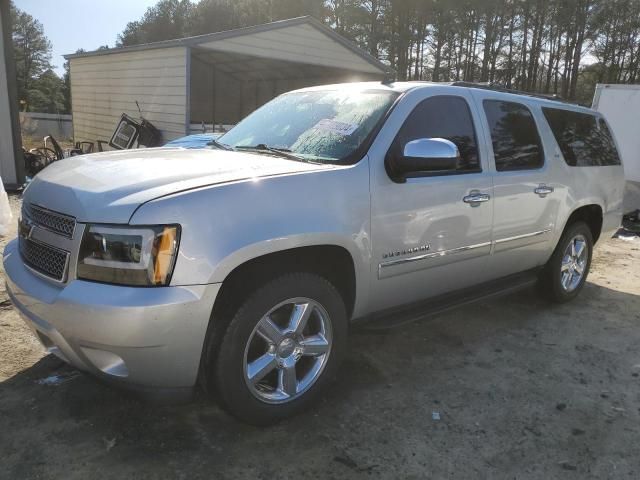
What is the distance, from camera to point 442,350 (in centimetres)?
390

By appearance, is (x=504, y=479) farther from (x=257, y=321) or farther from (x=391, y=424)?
(x=257, y=321)

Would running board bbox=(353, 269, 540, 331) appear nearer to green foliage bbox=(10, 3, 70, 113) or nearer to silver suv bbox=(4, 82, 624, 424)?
silver suv bbox=(4, 82, 624, 424)

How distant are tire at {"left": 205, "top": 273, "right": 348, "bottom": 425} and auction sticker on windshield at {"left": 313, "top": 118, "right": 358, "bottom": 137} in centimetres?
95

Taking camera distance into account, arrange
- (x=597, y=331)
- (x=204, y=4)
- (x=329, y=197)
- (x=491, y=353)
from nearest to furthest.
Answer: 1. (x=329, y=197)
2. (x=491, y=353)
3. (x=597, y=331)
4. (x=204, y=4)

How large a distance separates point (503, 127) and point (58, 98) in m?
71.3

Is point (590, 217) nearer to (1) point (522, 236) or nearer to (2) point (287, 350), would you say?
(1) point (522, 236)

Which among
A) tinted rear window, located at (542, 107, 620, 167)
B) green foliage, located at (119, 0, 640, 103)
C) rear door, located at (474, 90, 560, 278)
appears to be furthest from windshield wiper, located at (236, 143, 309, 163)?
green foliage, located at (119, 0, 640, 103)

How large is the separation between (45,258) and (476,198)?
103 inches

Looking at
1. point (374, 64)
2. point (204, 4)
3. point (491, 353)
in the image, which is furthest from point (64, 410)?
point (204, 4)

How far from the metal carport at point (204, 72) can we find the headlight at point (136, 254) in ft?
35.4

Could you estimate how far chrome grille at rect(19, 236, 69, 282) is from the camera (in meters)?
2.39

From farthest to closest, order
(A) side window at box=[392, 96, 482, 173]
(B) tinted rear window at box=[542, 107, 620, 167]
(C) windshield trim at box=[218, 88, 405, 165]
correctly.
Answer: (B) tinted rear window at box=[542, 107, 620, 167], (A) side window at box=[392, 96, 482, 173], (C) windshield trim at box=[218, 88, 405, 165]

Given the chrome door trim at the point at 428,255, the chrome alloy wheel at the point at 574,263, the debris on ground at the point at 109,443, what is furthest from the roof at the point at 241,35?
the debris on ground at the point at 109,443

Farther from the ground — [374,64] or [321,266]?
[374,64]
